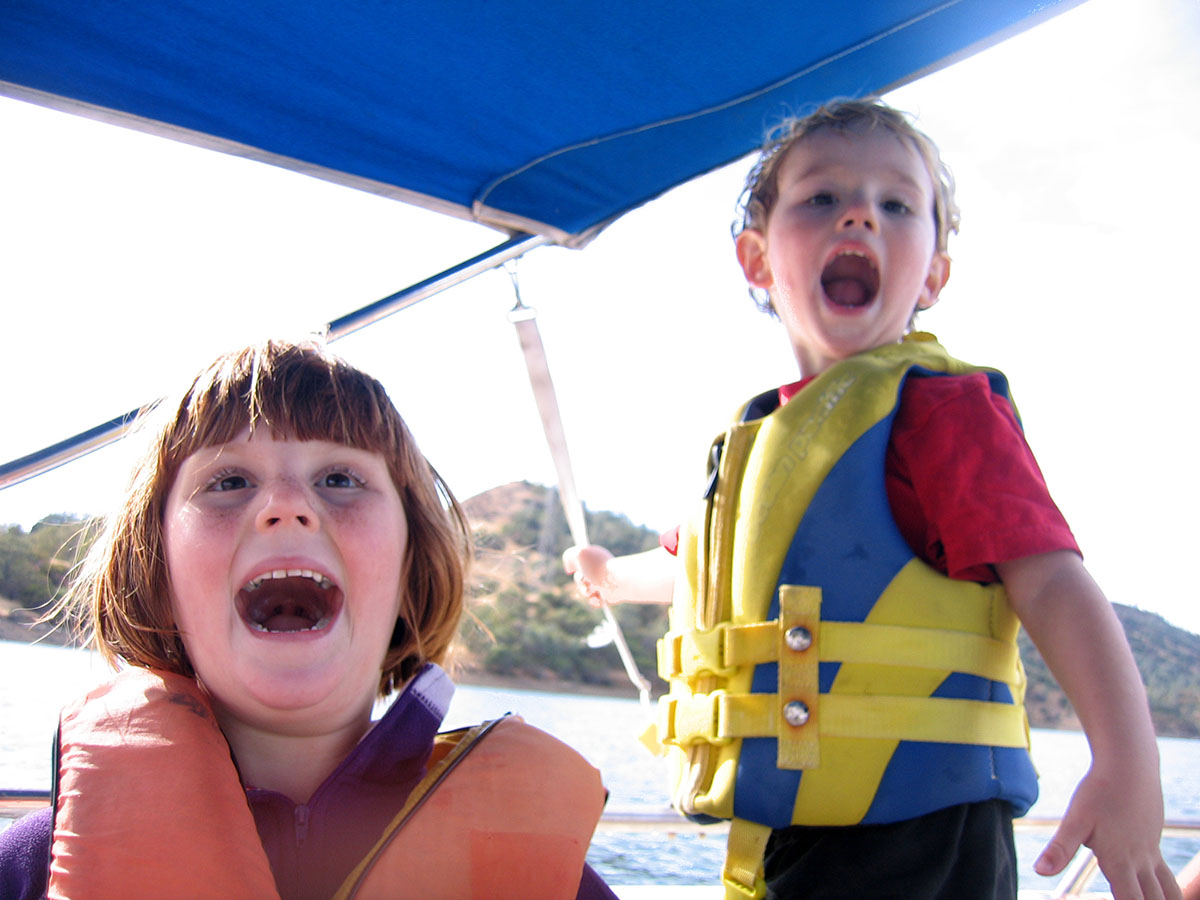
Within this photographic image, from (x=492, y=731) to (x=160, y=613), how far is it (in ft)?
1.67

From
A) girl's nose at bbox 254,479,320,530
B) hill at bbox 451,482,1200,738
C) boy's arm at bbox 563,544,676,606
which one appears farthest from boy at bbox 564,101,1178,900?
girl's nose at bbox 254,479,320,530

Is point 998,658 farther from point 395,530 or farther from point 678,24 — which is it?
point 678,24

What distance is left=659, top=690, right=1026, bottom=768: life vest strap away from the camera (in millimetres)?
1277

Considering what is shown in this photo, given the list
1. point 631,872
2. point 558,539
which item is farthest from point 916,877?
point 558,539

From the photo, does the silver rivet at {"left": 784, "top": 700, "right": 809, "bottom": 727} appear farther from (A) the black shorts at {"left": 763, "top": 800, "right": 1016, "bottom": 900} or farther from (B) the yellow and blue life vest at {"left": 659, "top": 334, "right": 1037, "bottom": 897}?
(A) the black shorts at {"left": 763, "top": 800, "right": 1016, "bottom": 900}

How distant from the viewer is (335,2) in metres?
1.66

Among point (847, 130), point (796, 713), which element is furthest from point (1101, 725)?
point (847, 130)

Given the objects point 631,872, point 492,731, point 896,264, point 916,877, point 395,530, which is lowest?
point 631,872

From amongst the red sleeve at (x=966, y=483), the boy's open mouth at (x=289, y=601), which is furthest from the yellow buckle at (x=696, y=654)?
the boy's open mouth at (x=289, y=601)

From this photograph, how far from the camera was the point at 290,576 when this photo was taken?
129 cm

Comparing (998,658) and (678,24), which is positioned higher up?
(678,24)

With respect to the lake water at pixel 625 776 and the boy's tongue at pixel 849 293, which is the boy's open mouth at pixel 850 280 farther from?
the lake water at pixel 625 776

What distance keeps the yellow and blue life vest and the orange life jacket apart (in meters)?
0.24

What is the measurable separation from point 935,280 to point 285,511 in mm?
1280
